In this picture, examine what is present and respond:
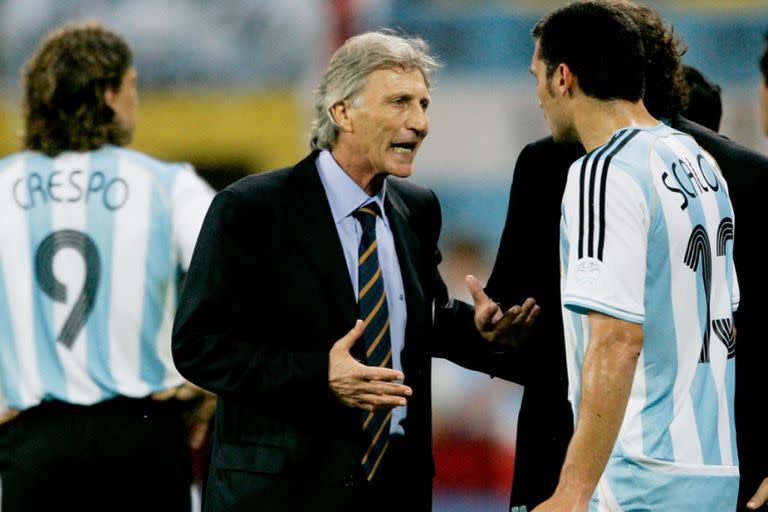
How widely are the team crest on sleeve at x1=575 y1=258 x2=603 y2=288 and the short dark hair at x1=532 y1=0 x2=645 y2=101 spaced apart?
0.44 m

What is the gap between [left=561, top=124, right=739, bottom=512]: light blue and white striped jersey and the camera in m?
3.35

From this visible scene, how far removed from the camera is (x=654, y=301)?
340 centimetres

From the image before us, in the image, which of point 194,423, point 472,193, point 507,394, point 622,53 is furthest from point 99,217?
point 472,193

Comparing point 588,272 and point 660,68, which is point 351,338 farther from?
point 660,68

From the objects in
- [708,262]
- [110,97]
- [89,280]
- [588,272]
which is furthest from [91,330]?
[708,262]

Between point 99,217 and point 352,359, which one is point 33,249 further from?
point 352,359

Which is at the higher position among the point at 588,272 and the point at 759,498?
the point at 588,272

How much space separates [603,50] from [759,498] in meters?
1.19

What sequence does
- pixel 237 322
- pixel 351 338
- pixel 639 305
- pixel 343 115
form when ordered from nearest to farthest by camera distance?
pixel 639 305, pixel 351 338, pixel 237 322, pixel 343 115

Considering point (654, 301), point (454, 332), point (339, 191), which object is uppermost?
point (339, 191)

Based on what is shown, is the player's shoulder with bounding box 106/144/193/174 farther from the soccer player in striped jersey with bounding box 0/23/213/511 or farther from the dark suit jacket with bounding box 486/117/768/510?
the dark suit jacket with bounding box 486/117/768/510

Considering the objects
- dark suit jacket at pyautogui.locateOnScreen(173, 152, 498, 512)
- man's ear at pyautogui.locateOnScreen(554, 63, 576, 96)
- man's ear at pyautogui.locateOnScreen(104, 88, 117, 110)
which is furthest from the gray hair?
man's ear at pyautogui.locateOnScreen(104, 88, 117, 110)

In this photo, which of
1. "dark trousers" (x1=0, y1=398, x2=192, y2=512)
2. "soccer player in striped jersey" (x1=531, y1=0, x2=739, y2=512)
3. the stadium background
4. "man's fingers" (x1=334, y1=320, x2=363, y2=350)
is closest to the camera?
"soccer player in striped jersey" (x1=531, y1=0, x2=739, y2=512)

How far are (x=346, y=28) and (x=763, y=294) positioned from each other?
7.91 metres
